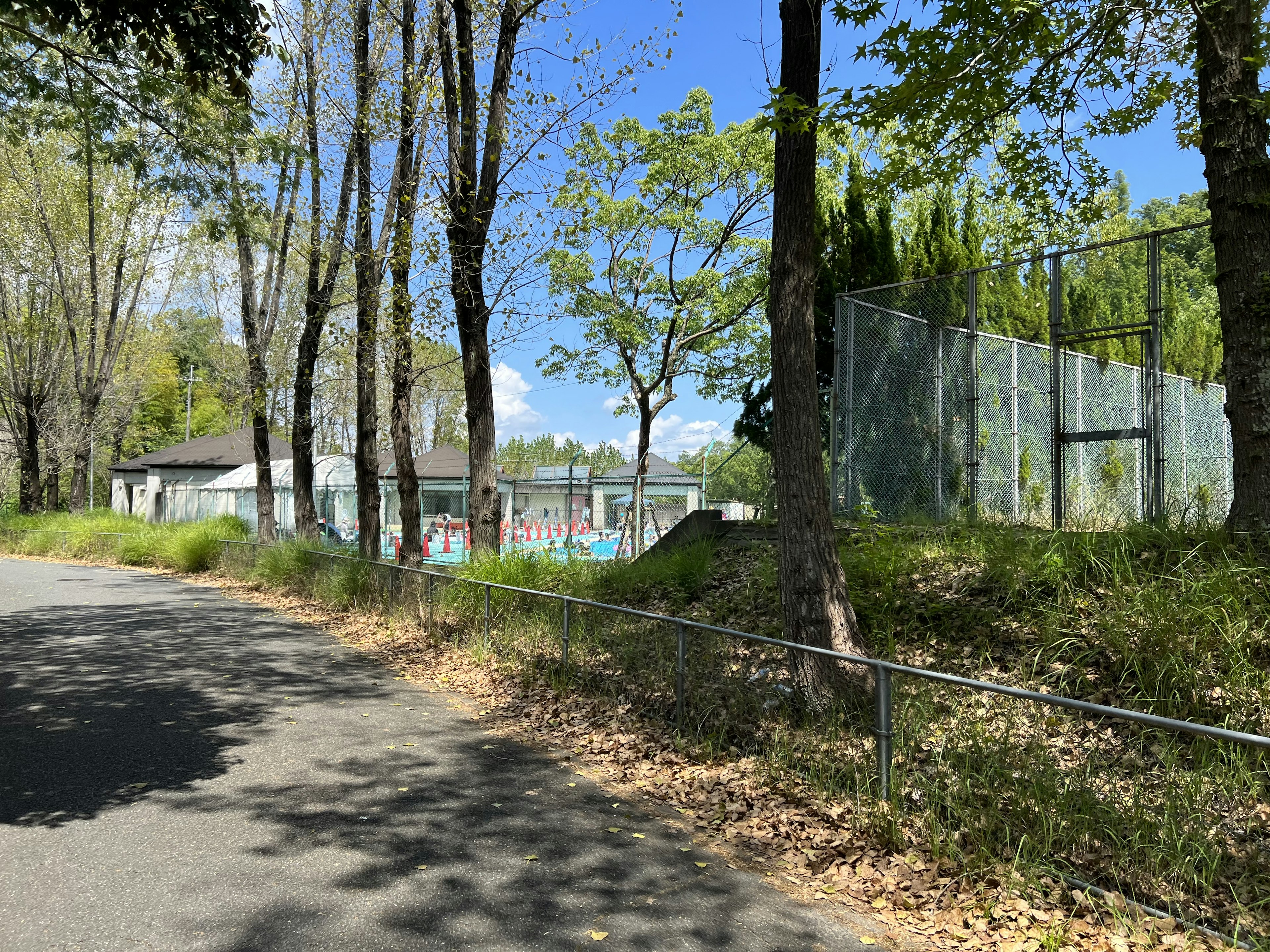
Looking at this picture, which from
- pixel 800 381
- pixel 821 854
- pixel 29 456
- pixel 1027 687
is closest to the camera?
pixel 821 854

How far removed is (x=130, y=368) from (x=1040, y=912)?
139 ft

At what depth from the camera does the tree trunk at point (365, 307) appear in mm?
14531

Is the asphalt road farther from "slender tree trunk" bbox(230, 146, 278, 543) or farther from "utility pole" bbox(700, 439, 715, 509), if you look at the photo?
"slender tree trunk" bbox(230, 146, 278, 543)

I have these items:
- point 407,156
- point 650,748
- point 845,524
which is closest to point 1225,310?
point 845,524

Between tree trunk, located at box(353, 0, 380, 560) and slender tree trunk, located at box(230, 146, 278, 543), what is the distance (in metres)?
2.80

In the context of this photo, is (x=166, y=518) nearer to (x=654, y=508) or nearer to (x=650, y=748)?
(x=654, y=508)

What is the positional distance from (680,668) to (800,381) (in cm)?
241

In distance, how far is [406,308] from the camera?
44.7ft

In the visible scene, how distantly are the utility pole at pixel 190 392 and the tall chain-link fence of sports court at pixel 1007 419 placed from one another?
5039 centimetres

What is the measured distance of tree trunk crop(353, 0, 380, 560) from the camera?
14.5 metres

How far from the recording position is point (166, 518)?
1379 inches

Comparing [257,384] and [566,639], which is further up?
[257,384]

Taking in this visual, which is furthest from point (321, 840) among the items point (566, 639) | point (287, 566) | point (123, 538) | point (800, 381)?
point (123, 538)

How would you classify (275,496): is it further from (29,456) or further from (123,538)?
(123,538)
